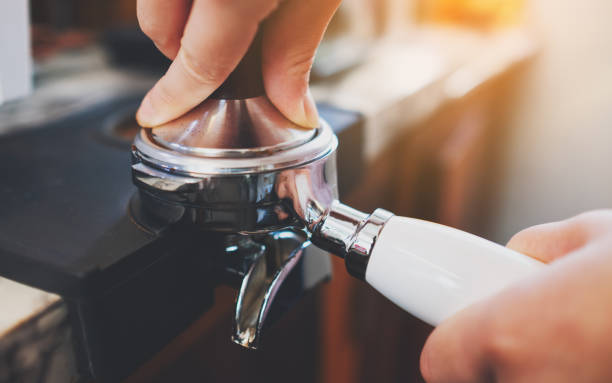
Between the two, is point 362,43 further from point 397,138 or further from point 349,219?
point 349,219

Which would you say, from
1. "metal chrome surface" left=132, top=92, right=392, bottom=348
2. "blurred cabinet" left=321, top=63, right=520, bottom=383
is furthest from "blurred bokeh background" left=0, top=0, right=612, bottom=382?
"metal chrome surface" left=132, top=92, right=392, bottom=348

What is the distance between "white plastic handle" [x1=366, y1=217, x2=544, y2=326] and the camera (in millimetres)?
214

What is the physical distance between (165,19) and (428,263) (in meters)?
0.18

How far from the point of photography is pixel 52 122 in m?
0.46

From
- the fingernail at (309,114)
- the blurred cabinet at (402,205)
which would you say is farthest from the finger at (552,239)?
the blurred cabinet at (402,205)

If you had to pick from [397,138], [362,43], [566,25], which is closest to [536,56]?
[566,25]

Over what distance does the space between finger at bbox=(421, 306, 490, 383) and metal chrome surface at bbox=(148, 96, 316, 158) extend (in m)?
0.12

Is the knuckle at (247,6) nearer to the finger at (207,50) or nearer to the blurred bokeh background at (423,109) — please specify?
the finger at (207,50)

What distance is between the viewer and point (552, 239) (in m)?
0.24

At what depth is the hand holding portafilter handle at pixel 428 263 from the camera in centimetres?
21

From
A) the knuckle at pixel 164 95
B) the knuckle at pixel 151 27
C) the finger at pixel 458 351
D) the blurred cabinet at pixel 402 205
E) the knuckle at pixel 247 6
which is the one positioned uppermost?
the knuckle at pixel 247 6

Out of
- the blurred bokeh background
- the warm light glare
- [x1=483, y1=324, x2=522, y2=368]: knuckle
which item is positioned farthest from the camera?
the warm light glare

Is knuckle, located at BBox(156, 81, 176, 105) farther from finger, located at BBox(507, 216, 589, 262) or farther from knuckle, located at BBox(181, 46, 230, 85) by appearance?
finger, located at BBox(507, 216, 589, 262)

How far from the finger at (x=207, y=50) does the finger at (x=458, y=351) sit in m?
0.16
